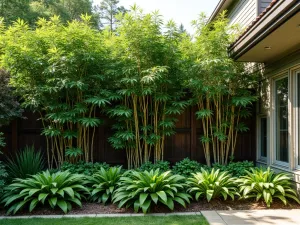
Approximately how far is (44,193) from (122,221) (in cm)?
120

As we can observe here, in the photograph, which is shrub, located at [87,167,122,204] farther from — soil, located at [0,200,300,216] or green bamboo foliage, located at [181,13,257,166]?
green bamboo foliage, located at [181,13,257,166]

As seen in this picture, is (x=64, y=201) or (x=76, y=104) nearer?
(x=64, y=201)

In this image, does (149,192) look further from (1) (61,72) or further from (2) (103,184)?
(1) (61,72)

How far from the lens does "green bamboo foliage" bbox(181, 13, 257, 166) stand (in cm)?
481

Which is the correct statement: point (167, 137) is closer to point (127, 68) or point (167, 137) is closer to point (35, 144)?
point (127, 68)

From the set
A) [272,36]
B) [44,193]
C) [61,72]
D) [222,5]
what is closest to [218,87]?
[272,36]

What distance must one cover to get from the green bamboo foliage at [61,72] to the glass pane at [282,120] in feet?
9.81

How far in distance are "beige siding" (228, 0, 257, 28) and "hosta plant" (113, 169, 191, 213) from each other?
4.00 metres

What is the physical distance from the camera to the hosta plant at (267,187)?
3870mm

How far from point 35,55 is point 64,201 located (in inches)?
98.1

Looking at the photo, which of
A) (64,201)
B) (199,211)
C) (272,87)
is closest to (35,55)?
(64,201)

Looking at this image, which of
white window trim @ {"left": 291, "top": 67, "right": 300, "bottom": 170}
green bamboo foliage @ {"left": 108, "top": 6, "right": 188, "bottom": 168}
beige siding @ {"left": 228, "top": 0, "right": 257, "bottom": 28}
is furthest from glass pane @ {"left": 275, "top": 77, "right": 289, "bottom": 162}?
beige siding @ {"left": 228, "top": 0, "right": 257, "bottom": 28}

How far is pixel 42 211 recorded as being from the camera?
379 cm

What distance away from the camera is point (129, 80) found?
4.59m
